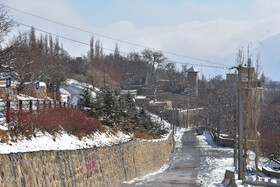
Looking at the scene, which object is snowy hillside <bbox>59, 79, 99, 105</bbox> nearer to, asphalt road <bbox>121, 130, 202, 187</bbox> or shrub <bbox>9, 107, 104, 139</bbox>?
asphalt road <bbox>121, 130, 202, 187</bbox>

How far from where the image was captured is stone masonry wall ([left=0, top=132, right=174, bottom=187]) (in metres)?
9.32

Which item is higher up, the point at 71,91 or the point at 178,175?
the point at 71,91

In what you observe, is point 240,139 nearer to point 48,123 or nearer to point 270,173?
point 48,123

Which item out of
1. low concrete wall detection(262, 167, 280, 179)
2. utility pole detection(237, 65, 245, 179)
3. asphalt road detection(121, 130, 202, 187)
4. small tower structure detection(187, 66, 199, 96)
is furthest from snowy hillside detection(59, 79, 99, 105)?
small tower structure detection(187, 66, 199, 96)

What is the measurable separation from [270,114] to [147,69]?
57492mm

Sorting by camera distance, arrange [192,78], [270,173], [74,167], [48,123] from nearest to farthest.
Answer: [74,167], [48,123], [270,173], [192,78]

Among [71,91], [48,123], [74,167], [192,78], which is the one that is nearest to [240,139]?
[48,123]

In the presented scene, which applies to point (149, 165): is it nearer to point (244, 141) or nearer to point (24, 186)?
point (244, 141)

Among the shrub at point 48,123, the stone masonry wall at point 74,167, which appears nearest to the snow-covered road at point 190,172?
the stone masonry wall at point 74,167

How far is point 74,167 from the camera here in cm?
1326

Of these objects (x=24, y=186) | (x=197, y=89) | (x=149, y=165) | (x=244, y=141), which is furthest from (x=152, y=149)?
(x=197, y=89)

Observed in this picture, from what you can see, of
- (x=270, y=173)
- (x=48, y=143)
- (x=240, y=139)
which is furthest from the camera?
(x=270, y=173)

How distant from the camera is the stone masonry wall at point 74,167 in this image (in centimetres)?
932

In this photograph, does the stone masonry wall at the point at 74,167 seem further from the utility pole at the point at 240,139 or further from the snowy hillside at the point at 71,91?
the snowy hillside at the point at 71,91
